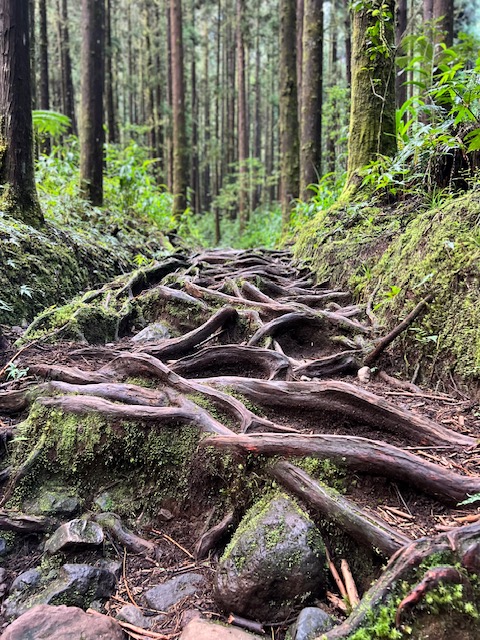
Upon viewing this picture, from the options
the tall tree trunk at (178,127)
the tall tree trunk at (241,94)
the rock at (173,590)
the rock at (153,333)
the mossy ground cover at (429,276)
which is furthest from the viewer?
the tall tree trunk at (241,94)

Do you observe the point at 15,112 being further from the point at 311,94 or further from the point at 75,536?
the point at 311,94

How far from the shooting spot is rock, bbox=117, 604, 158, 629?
1.91 metres

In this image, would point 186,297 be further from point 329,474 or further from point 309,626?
point 309,626

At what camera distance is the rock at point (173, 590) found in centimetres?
202

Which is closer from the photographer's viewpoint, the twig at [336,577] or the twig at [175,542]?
the twig at [336,577]

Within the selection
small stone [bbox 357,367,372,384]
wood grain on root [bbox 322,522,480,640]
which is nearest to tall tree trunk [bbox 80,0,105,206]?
small stone [bbox 357,367,372,384]

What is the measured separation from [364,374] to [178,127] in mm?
12588

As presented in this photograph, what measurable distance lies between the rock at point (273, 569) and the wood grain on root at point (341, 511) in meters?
0.10

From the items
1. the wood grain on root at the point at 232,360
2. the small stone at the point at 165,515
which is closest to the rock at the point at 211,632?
the small stone at the point at 165,515

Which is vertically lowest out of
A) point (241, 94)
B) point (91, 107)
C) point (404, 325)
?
point (404, 325)

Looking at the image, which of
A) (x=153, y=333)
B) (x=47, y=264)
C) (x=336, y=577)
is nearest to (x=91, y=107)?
(x=47, y=264)

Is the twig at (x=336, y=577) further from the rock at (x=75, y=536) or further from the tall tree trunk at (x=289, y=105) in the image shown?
the tall tree trunk at (x=289, y=105)

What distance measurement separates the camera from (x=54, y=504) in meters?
2.47

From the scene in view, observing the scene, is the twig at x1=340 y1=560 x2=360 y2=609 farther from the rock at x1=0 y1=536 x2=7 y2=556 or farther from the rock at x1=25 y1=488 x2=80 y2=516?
the rock at x1=0 y1=536 x2=7 y2=556
